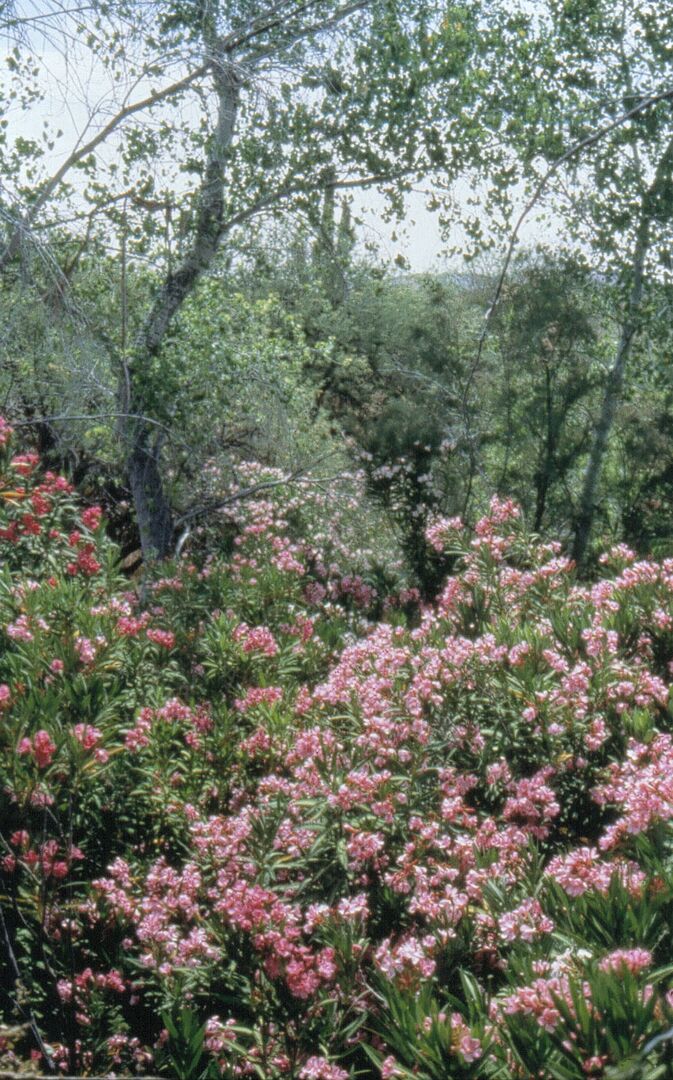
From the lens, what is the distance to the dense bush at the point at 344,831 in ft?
7.64

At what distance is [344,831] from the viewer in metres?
3.28

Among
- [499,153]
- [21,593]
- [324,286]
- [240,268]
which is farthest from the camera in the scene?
[324,286]

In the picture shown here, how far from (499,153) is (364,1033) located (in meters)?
7.89

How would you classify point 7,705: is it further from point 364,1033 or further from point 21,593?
point 364,1033

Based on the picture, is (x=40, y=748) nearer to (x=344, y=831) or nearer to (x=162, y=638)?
(x=344, y=831)

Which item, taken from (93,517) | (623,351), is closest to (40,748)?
(93,517)

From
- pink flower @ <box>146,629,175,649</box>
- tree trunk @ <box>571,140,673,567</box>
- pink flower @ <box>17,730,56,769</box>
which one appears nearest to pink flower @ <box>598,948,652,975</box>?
pink flower @ <box>17,730,56,769</box>

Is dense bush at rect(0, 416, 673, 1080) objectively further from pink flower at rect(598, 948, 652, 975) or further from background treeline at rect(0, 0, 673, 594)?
background treeline at rect(0, 0, 673, 594)

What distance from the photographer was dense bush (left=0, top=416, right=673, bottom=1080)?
2.33 meters

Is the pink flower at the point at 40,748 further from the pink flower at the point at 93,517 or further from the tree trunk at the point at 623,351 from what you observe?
the tree trunk at the point at 623,351

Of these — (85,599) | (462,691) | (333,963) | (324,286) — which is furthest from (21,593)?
(324,286)

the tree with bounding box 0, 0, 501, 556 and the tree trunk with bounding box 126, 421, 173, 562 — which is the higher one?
the tree with bounding box 0, 0, 501, 556

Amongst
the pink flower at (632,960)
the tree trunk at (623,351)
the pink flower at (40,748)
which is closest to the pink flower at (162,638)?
the pink flower at (40,748)

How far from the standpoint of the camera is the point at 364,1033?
2.85 m
